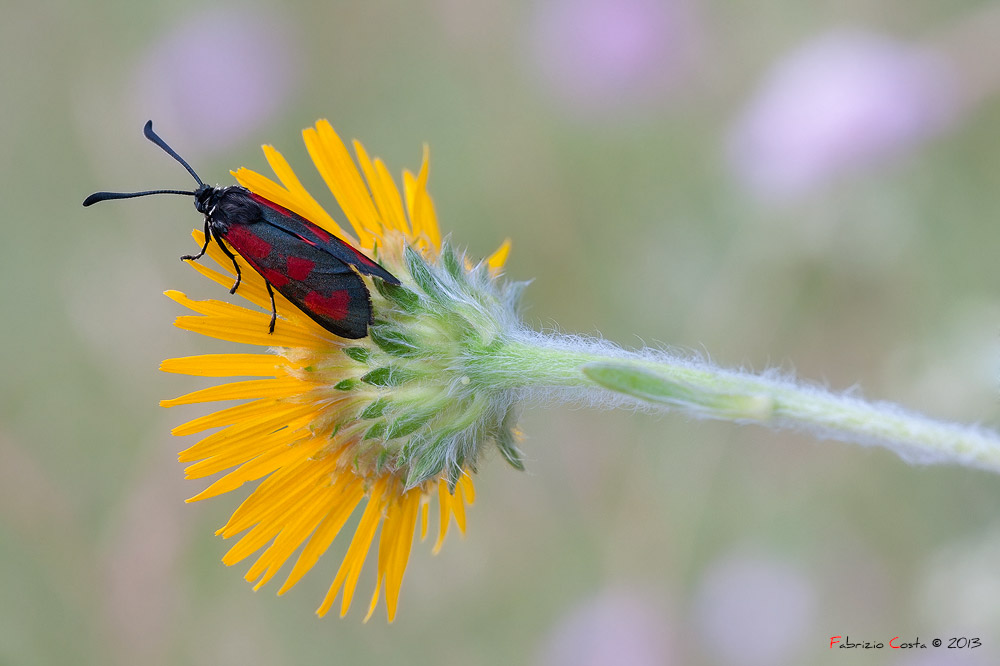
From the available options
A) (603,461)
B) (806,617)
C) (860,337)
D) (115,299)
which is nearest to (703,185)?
(860,337)

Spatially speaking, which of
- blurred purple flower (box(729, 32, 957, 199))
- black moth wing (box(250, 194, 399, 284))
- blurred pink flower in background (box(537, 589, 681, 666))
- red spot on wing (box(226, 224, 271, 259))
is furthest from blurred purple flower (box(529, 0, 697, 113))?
red spot on wing (box(226, 224, 271, 259))

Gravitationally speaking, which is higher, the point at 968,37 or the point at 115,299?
the point at 968,37

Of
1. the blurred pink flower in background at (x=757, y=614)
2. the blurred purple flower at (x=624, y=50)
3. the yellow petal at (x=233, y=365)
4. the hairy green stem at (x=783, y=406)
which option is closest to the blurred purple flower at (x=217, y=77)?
the blurred purple flower at (x=624, y=50)

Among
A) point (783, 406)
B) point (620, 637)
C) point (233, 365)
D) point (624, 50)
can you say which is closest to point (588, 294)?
point (624, 50)

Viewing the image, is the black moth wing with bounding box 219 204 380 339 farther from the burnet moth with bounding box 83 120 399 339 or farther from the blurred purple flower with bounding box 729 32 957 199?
the blurred purple flower with bounding box 729 32 957 199

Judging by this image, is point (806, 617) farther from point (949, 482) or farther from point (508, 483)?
point (508, 483)

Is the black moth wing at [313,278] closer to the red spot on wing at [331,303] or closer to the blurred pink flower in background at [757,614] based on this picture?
the red spot on wing at [331,303]
